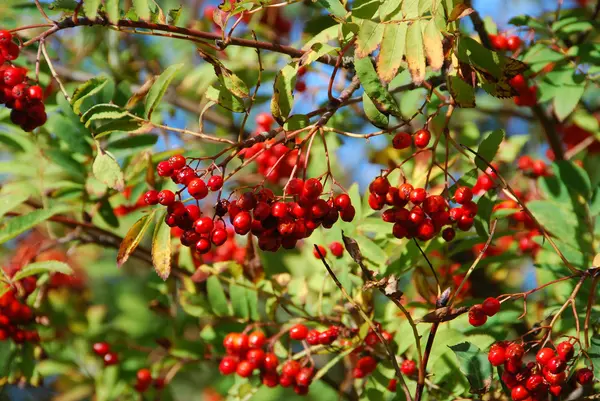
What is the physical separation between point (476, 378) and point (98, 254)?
2.96 metres

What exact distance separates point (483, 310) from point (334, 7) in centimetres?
71

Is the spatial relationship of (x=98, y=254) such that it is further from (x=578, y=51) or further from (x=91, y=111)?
(x=578, y=51)

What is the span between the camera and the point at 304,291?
193 centimetres

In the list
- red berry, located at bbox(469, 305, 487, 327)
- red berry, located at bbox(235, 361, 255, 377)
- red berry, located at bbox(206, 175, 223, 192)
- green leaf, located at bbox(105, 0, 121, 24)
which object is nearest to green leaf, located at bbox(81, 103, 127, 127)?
green leaf, located at bbox(105, 0, 121, 24)

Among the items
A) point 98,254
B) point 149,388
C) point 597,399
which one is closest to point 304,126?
point 597,399

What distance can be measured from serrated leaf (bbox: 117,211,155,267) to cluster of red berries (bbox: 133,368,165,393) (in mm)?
877

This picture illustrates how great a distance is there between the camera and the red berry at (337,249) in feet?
6.06

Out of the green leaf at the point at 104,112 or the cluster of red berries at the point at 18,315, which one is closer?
the green leaf at the point at 104,112

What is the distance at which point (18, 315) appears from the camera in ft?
6.68

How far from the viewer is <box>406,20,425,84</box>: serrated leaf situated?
4.26 ft

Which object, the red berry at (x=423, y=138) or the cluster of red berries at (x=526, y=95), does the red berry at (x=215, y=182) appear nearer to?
the red berry at (x=423, y=138)

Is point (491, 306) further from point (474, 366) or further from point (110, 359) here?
point (110, 359)

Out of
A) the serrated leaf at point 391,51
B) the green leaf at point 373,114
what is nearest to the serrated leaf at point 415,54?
the serrated leaf at point 391,51

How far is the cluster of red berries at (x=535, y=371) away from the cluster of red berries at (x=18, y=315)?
4.38 feet
